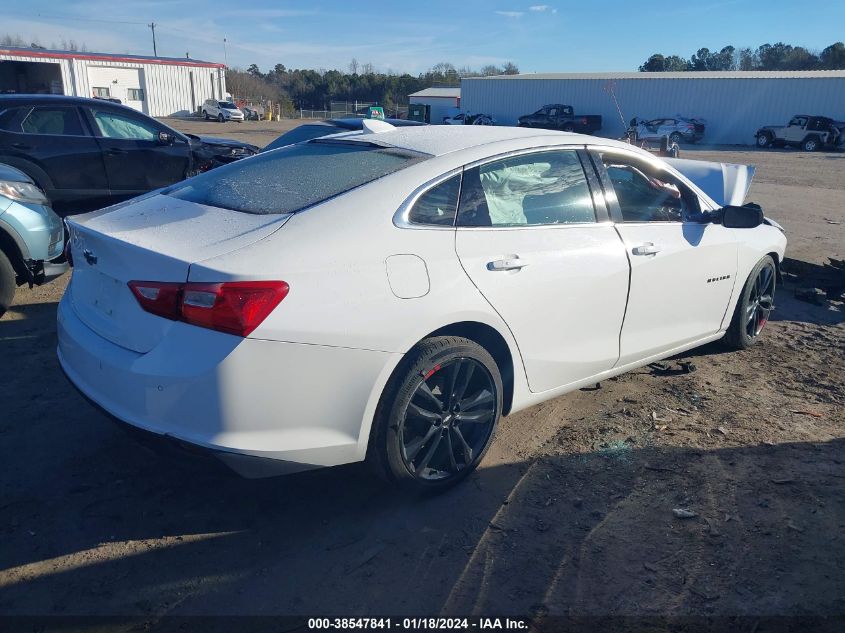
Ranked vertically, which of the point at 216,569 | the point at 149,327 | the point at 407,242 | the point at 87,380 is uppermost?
the point at 407,242

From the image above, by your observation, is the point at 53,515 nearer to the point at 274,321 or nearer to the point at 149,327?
the point at 149,327

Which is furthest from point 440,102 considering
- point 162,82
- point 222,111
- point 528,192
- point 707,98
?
point 528,192

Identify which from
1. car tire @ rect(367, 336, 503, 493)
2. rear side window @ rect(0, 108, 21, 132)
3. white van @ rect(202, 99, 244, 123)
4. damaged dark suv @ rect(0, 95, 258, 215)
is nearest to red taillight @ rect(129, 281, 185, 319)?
car tire @ rect(367, 336, 503, 493)

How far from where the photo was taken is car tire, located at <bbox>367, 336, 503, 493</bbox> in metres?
2.97

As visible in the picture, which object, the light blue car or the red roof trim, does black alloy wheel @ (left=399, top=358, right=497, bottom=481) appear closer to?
the light blue car

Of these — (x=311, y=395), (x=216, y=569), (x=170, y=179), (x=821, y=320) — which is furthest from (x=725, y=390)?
(x=170, y=179)

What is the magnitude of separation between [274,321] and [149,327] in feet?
1.73

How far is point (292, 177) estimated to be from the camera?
3.50 meters

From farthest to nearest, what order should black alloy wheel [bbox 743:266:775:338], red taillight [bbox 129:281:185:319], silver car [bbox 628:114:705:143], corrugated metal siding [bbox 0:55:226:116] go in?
1. corrugated metal siding [bbox 0:55:226:116]
2. silver car [bbox 628:114:705:143]
3. black alloy wheel [bbox 743:266:775:338]
4. red taillight [bbox 129:281:185:319]

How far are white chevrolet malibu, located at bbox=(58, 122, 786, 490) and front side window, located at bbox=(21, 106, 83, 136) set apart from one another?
19.2ft

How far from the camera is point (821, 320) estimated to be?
20.5 ft

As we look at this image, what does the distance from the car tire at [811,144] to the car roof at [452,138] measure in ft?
123

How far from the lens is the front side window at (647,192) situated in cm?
405

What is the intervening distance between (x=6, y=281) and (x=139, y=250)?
3.33 metres
